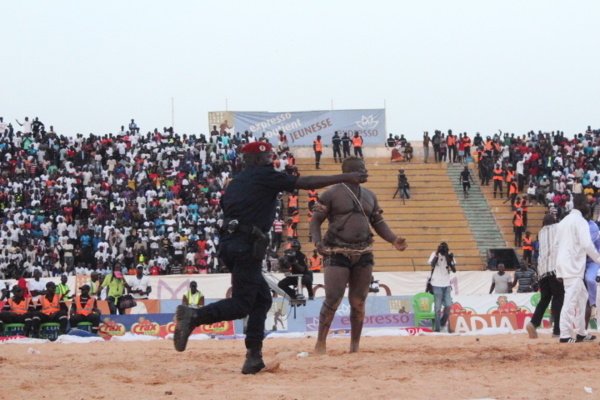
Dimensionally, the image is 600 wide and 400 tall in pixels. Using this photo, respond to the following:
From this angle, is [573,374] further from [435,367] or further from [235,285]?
[235,285]

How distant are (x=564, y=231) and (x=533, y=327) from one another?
2471 mm

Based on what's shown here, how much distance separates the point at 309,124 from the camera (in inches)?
1773

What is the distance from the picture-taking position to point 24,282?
25281 mm

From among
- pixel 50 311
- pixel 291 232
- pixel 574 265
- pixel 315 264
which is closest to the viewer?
pixel 574 265

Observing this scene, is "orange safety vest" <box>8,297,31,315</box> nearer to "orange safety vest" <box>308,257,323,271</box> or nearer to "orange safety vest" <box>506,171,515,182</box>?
"orange safety vest" <box>308,257,323,271</box>

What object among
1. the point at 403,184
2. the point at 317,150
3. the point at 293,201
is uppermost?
the point at 317,150

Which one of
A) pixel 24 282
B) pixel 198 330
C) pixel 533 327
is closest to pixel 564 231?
pixel 533 327

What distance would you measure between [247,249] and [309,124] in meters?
36.2

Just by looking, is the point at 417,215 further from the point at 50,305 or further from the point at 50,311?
the point at 50,311

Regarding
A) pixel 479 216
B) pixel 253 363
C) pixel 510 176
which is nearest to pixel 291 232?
pixel 479 216

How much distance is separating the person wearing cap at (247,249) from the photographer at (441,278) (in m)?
11.5

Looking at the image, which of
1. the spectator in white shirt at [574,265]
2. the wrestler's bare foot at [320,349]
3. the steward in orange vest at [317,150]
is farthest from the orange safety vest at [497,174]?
the wrestler's bare foot at [320,349]

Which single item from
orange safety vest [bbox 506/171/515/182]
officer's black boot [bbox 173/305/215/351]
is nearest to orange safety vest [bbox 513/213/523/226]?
orange safety vest [bbox 506/171/515/182]

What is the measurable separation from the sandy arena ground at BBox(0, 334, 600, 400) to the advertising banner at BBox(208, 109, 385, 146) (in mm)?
32941
